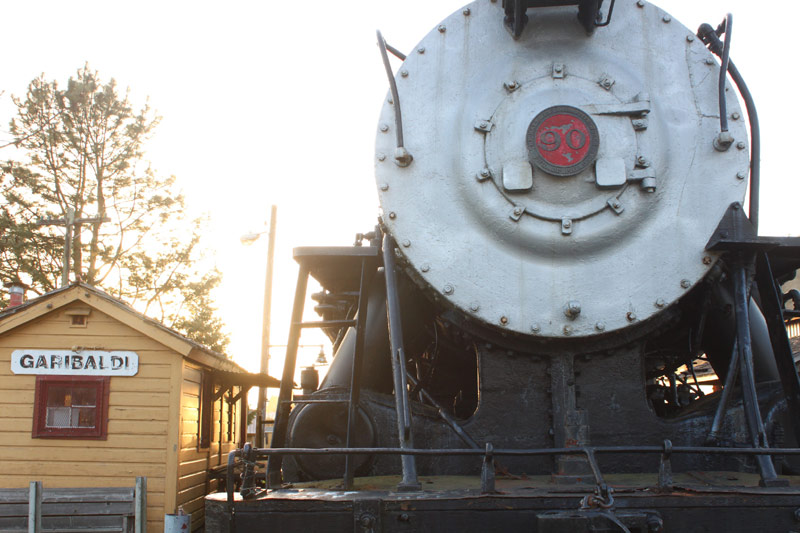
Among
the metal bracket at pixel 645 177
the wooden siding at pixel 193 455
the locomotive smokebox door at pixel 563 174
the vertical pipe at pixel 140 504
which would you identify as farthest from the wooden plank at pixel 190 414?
the metal bracket at pixel 645 177

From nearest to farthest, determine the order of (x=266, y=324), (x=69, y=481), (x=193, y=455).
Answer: (x=69, y=481)
(x=193, y=455)
(x=266, y=324)

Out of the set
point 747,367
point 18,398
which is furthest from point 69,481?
point 747,367

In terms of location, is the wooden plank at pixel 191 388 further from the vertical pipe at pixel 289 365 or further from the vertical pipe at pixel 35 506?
the vertical pipe at pixel 289 365

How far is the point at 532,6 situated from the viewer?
382 centimetres

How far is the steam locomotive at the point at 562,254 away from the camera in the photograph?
3477mm

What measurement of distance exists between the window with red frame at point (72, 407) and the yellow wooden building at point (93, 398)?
1cm

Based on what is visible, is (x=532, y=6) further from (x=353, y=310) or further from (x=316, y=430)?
(x=316, y=430)

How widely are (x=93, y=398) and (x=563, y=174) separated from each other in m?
7.77

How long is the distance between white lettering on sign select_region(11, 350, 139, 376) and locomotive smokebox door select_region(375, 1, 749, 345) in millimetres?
6835

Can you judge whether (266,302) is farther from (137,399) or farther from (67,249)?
(137,399)

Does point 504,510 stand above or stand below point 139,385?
below

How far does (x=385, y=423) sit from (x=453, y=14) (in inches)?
88.7

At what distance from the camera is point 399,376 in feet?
10.8

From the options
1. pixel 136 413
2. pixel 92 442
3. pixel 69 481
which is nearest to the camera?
pixel 69 481
